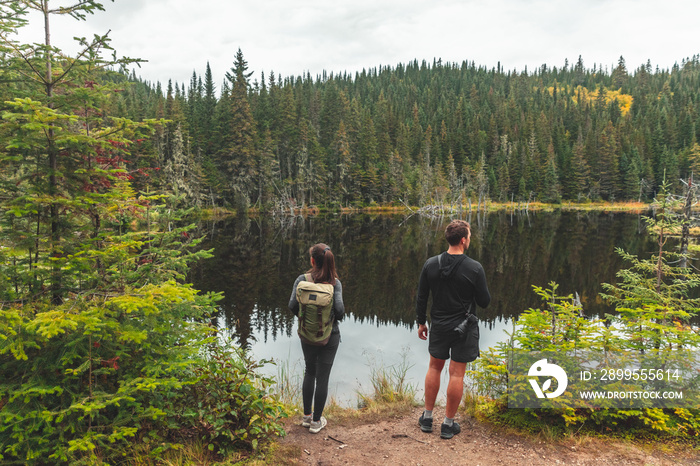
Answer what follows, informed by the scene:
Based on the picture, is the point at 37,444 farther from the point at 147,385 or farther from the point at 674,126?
the point at 674,126

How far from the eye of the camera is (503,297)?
18031mm

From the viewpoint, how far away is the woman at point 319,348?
14.9 feet

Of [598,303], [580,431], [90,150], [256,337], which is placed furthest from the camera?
[598,303]

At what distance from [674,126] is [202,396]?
392ft

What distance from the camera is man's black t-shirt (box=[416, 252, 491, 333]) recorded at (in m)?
4.24

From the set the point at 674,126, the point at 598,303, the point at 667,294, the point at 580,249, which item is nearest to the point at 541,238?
the point at 580,249

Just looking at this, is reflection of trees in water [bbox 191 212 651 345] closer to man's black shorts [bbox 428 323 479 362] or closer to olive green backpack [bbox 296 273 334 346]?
olive green backpack [bbox 296 273 334 346]

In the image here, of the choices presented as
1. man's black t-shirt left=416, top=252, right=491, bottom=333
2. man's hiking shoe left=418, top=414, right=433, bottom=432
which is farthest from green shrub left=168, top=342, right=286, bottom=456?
man's black t-shirt left=416, top=252, right=491, bottom=333

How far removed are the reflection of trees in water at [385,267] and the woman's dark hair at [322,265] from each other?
29.5 feet

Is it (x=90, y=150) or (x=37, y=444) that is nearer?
(x=37, y=444)

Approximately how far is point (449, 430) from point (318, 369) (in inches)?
66.4

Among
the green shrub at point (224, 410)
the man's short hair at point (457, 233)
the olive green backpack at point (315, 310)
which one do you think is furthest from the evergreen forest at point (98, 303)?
the man's short hair at point (457, 233)

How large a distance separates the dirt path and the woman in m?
0.27

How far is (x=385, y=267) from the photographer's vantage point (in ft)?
82.5
